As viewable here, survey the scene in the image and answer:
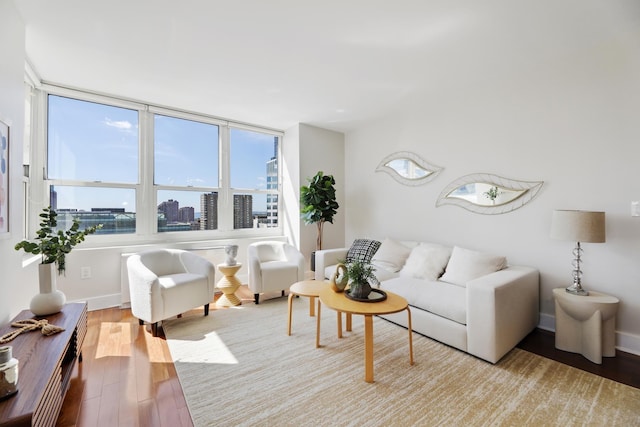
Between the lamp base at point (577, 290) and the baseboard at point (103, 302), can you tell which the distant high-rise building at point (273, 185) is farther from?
the lamp base at point (577, 290)

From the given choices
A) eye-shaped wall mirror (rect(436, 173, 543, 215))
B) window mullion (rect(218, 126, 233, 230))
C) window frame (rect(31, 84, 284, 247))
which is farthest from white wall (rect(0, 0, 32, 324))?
eye-shaped wall mirror (rect(436, 173, 543, 215))

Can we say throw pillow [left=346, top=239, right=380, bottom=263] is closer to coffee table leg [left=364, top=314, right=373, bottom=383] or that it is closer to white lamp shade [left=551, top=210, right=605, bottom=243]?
coffee table leg [left=364, top=314, right=373, bottom=383]

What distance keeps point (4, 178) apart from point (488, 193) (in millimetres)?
4337

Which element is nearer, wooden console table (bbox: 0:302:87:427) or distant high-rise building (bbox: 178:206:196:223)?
wooden console table (bbox: 0:302:87:427)

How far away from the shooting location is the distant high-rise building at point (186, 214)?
395 centimetres

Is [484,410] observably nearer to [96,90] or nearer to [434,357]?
[434,357]

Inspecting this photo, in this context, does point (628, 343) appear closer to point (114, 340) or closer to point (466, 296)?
point (466, 296)

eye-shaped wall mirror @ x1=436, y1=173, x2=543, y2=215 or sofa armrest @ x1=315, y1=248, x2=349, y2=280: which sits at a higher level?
eye-shaped wall mirror @ x1=436, y1=173, x2=543, y2=215

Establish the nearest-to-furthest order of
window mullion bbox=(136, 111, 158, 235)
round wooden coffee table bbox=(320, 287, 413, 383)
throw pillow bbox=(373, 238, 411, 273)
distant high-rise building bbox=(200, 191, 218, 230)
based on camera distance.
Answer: round wooden coffee table bbox=(320, 287, 413, 383) → throw pillow bbox=(373, 238, 411, 273) → window mullion bbox=(136, 111, 158, 235) → distant high-rise building bbox=(200, 191, 218, 230)

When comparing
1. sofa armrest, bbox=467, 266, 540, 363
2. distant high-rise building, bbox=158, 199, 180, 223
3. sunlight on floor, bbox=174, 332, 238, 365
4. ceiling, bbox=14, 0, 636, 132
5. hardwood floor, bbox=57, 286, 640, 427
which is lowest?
hardwood floor, bbox=57, 286, 640, 427

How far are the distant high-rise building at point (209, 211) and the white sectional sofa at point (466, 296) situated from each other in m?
2.65

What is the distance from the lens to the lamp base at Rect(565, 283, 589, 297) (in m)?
2.31

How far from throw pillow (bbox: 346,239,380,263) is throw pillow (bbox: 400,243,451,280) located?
21.9 inches

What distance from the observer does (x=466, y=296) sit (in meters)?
2.25
